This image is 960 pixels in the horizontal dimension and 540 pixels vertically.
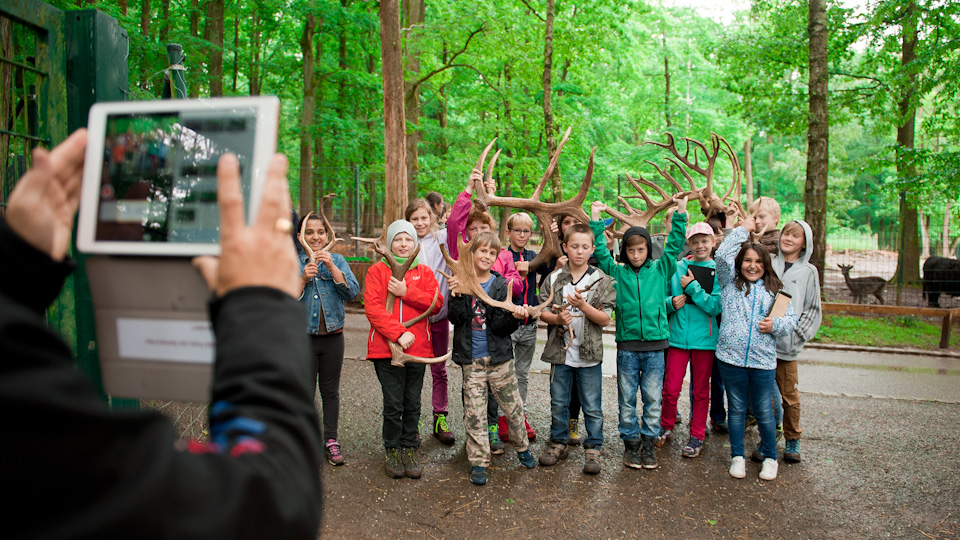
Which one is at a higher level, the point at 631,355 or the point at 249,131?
the point at 249,131

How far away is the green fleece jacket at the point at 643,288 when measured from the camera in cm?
493

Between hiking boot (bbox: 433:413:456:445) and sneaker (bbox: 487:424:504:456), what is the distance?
1.11 ft


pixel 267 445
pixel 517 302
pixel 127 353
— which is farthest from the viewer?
pixel 517 302

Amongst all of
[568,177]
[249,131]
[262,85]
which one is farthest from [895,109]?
[262,85]

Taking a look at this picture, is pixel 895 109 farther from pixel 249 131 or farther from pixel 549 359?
pixel 249 131

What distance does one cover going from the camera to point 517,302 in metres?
5.34

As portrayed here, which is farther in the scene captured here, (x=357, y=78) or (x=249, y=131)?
(x=357, y=78)

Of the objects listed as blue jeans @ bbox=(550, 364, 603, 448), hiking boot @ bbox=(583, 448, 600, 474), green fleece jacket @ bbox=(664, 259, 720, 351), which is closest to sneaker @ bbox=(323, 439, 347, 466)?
blue jeans @ bbox=(550, 364, 603, 448)

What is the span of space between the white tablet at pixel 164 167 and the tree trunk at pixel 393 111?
28.3ft

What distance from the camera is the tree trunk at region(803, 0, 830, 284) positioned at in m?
10.9

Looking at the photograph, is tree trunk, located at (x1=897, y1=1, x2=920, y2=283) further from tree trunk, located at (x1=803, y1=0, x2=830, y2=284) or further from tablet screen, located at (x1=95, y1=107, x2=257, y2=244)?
tablet screen, located at (x1=95, y1=107, x2=257, y2=244)

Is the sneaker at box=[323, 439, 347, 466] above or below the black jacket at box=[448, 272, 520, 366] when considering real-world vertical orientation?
below

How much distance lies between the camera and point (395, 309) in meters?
4.84

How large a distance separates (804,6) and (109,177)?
50.9 feet
